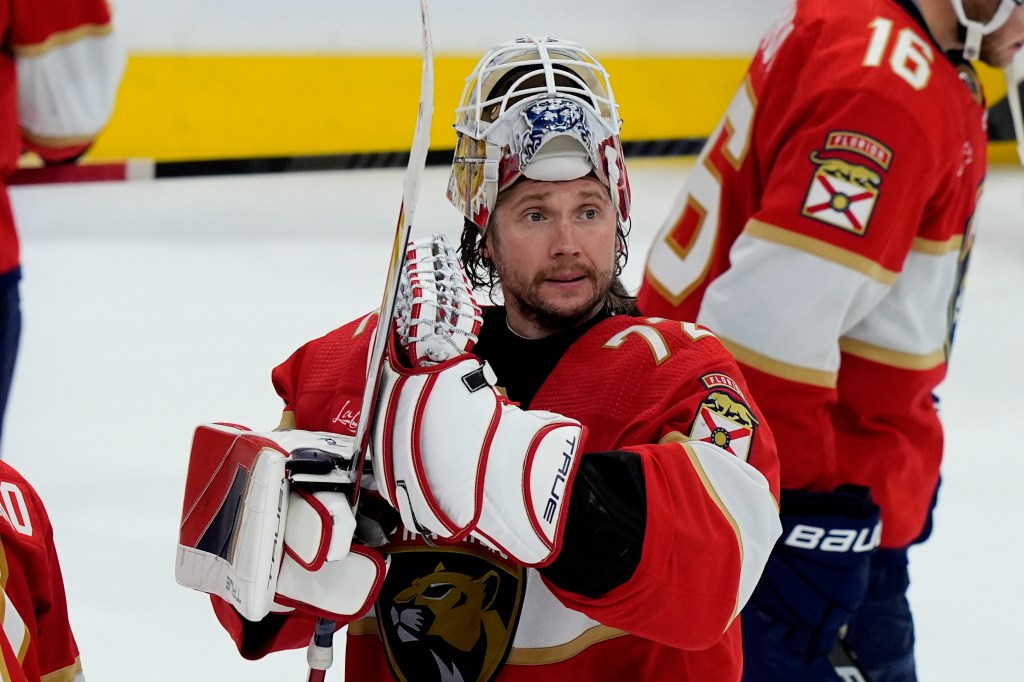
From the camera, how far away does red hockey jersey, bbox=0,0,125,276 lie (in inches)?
92.0

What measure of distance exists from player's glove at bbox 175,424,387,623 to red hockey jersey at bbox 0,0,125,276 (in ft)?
3.75

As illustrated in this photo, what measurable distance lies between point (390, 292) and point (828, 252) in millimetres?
795

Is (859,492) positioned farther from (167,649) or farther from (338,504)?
(167,649)

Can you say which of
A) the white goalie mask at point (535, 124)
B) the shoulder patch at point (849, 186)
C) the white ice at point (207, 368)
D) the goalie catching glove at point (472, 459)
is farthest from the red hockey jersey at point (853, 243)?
the white ice at point (207, 368)

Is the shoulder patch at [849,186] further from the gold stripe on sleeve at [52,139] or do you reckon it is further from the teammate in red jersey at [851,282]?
the gold stripe on sleeve at [52,139]

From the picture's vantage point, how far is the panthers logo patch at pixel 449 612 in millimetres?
1361

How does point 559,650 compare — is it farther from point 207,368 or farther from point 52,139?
point 207,368

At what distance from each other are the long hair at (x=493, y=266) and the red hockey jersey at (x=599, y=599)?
0.32 feet

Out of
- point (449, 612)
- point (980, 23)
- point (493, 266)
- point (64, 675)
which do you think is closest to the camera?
point (64, 675)

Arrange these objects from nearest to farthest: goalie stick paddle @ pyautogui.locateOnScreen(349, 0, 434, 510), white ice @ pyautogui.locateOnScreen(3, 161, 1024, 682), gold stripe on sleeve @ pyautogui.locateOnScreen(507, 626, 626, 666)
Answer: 1. goalie stick paddle @ pyautogui.locateOnScreen(349, 0, 434, 510)
2. gold stripe on sleeve @ pyautogui.locateOnScreen(507, 626, 626, 666)
3. white ice @ pyautogui.locateOnScreen(3, 161, 1024, 682)

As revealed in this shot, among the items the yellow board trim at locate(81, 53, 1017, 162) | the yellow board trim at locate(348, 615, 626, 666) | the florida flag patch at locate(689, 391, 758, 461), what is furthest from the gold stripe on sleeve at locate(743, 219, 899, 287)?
the yellow board trim at locate(81, 53, 1017, 162)

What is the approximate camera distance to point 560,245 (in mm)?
1431

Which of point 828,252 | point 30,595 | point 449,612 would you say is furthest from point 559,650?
point 828,252

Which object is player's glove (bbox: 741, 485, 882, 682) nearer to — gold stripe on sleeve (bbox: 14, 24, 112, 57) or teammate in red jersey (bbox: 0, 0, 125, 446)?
teammate in red jersey (bbox: 0, 0, 125, 446)
